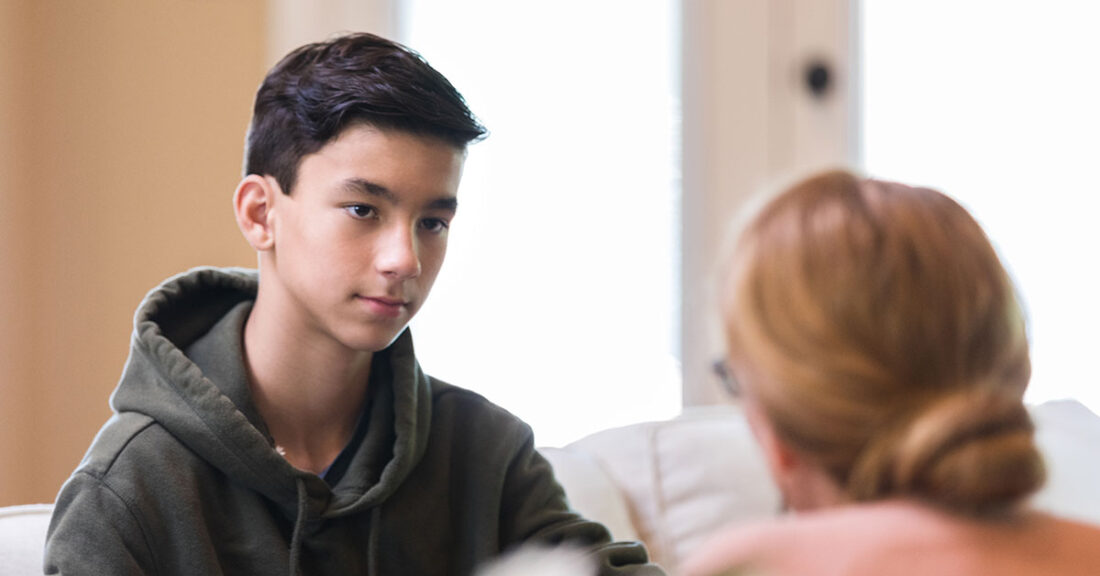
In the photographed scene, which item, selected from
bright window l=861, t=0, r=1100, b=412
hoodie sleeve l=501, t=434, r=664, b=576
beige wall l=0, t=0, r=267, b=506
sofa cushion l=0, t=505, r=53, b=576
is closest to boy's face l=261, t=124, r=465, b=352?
hoodie sleeve l=501, t=434, r=664, b=576

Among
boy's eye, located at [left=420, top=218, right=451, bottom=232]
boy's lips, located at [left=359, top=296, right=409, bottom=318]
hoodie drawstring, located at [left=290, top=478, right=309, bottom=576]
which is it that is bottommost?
A: hoodie drawstring, located at [left=290, top=478, right=309, bottom=576]

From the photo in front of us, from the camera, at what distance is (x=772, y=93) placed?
7.25 feet

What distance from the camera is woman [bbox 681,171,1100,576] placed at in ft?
2.15

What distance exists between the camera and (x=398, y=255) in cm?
117

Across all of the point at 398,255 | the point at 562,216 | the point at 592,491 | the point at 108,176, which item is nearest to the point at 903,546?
the point at 398,255

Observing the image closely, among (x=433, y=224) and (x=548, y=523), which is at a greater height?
(x=433, y=224)

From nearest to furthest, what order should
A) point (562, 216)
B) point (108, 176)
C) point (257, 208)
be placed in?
point (257, 208), point (108, 176), point (562, 216)

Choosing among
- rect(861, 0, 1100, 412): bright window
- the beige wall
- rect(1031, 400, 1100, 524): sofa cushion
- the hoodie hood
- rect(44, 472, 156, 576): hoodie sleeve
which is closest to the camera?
rect(44, 472, 156, 576): hoodie sleeve

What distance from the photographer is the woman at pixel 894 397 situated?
66 cm

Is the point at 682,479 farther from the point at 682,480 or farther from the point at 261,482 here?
the point at 261,482

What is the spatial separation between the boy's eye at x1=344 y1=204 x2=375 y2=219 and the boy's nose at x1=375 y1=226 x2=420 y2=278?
3cm

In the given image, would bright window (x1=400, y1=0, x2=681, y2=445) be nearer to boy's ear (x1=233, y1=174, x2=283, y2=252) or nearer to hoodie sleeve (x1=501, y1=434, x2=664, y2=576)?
hoodie sleeve (x1=501, y1=434, x2=664, y2=576)

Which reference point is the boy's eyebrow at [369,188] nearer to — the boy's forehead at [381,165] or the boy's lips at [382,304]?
the boy's forehead at [381,165]

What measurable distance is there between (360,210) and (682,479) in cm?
72
